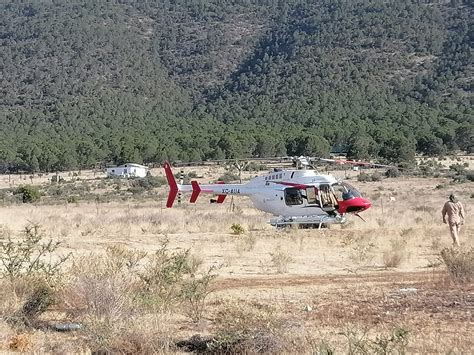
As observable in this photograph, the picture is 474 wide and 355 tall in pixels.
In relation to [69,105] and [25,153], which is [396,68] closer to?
[69,105]

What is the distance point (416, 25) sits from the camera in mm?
140500

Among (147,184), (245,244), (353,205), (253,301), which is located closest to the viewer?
→ (253,301)

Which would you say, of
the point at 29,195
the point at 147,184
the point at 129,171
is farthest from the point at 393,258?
the point at 129,171

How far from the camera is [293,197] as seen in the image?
2412 centimetres

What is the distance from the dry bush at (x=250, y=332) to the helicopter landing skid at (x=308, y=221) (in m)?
15.7

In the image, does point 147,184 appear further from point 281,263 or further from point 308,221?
point 281,263

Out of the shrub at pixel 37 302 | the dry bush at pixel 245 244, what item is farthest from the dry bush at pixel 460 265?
the dry bush at pixel 245 244

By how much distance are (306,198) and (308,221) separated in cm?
78

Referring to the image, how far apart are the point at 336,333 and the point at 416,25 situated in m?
138

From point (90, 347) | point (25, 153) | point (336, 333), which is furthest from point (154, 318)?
point (25, 153)

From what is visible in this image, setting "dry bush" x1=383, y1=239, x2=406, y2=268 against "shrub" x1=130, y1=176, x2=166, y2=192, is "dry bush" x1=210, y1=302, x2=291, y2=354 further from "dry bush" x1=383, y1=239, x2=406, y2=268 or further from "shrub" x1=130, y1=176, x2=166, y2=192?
"shrub" x1=130, y1=176, x2=166, y2=192

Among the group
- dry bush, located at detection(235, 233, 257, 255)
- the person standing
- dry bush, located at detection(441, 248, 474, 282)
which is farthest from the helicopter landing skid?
dry bush, located at detection(441, 248, 474, 282)

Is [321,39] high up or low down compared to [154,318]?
down

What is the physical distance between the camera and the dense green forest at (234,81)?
3428 inches
